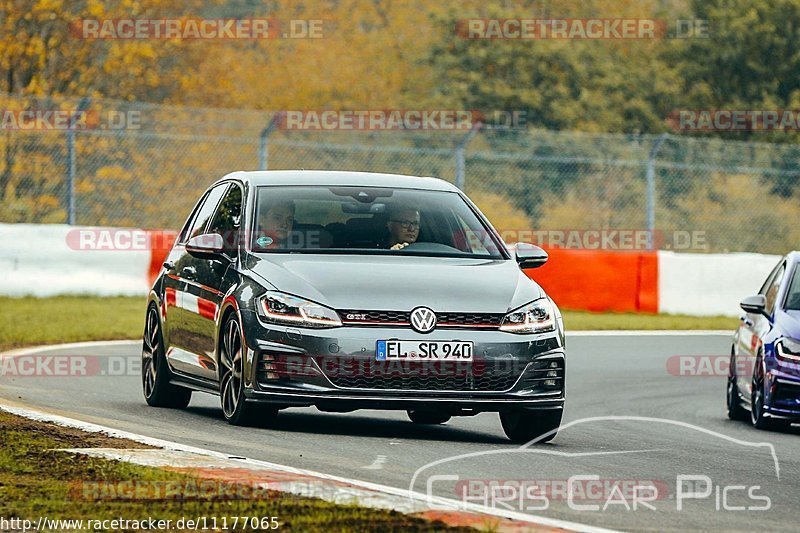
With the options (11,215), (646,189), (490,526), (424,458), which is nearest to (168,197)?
(11,215)

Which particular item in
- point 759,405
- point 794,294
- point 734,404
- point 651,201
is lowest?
point 734,404

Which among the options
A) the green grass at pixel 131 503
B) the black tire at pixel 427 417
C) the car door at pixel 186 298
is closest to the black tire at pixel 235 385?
the car door at pixel 186 298

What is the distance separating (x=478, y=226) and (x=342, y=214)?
882 millimetres

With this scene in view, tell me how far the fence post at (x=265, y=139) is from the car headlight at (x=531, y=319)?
564 inches

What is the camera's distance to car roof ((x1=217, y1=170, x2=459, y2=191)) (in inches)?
453

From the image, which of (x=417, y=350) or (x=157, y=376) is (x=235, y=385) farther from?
(x=157, y=376)

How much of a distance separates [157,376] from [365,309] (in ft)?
9.02

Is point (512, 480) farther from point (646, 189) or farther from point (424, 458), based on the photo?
point (646, 189)

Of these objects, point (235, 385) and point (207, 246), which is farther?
point (207, 246)

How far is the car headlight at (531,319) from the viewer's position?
10203mm

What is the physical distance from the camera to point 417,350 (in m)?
10.0

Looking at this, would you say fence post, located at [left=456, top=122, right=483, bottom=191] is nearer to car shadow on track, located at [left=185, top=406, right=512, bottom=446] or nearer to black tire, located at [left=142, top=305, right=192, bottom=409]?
black tire, located at [left=142, top=305, right=192, bottom=409]

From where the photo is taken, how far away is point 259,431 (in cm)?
1038

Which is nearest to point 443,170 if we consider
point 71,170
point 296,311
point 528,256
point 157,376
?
point 71,170
